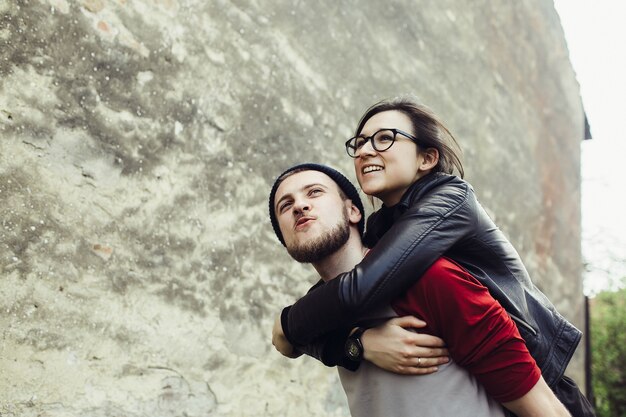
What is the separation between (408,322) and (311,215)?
523 mm

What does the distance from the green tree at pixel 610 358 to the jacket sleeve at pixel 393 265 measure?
8698 millimetres

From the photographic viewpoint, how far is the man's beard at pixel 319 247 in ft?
6.32

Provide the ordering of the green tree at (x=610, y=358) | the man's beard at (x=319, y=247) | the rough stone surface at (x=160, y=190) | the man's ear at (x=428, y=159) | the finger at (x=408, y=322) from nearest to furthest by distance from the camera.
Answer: the finger at (x=408, y=322), the man's beard at (x=319, y=247), the man's ear at (x=428, y=159), the rough stone surface at (x=160, y=190), the green tree at (x=610, y=358)

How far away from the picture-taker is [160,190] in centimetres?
264

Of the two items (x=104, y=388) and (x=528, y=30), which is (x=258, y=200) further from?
(x=528, y=30)

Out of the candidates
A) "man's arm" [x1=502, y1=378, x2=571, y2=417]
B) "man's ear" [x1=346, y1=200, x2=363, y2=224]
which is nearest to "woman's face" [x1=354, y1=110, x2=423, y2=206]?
"man's ear" [x1=346, y1=200, x2=363, y2=224]

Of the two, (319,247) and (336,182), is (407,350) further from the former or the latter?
(336,182)

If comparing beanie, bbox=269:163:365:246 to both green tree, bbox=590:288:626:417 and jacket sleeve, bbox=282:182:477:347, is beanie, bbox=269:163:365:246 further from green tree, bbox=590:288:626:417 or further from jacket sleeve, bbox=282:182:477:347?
green tree, bbox=590:288:626:417

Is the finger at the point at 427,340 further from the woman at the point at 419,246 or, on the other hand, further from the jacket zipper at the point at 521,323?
the jacket zipper at the point at 521,323

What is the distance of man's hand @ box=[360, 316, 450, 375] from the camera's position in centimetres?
160

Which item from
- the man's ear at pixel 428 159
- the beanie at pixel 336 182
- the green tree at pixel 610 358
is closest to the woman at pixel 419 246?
the man's ear at pixel 428 159

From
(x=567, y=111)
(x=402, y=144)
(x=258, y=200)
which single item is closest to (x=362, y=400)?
(x=402, y=144)

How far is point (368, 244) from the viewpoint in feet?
6.99

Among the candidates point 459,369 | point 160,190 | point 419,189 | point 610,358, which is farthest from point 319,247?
point 610,358
